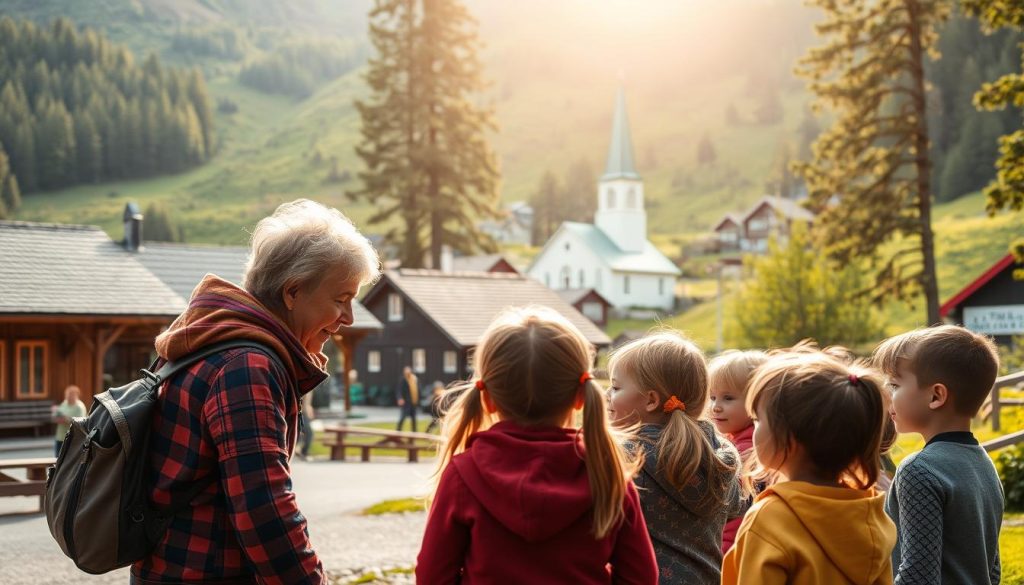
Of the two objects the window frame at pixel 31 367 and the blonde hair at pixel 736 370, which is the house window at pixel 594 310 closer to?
the window frame at pixel 31 367

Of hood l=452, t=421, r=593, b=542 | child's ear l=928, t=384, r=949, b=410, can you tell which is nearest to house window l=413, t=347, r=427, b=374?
child's ear l=928, t=384, r=949, b=410

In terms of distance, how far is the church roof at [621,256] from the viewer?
275ft

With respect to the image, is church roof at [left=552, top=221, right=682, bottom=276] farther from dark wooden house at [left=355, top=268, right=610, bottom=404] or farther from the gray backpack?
the gray backpack

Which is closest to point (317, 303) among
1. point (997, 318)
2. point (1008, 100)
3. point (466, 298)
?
point (1008, 100)

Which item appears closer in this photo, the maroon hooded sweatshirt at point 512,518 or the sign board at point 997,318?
the maroon hooded sweatshirt at point 512,518

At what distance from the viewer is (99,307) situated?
25.6 m

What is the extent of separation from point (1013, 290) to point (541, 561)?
37.7m

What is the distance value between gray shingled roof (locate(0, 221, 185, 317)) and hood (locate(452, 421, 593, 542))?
24160 mm

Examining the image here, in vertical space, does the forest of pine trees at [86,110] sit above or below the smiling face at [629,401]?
above

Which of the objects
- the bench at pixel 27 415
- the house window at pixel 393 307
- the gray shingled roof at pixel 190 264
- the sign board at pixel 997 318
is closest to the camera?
the bench at pixel 27 415

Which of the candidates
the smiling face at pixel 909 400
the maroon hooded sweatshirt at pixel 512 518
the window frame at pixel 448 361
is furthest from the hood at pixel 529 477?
the window frame at pixel 448 361

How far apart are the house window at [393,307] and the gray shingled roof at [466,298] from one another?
2.51m

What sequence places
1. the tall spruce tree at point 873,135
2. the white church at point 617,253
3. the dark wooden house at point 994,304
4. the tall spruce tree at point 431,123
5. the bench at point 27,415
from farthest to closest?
the white church at point 617,253, the tall spruce tree at point 431,123, the dark wooden house at point 994,304, the bench at point 27,415, the tall spruce tree at point 873,135

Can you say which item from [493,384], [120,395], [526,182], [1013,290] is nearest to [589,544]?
[493,384]
